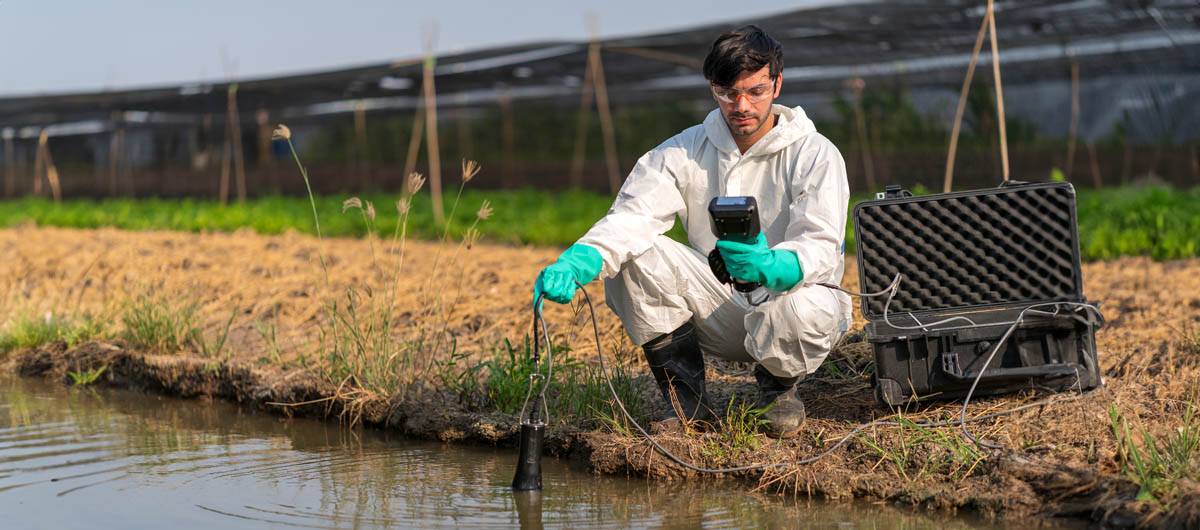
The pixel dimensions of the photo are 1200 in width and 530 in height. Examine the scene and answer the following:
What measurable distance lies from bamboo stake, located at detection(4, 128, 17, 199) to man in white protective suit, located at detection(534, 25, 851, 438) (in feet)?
57.0

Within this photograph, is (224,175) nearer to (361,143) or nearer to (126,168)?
(361,143)

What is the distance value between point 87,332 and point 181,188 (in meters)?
11.9

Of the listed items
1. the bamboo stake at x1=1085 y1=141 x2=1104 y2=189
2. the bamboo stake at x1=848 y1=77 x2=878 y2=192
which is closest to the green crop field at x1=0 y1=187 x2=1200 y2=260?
the bamboo stake at x1=1085 y1=141 x2=1104 y2=189

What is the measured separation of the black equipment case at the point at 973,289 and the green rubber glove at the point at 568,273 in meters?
0.77

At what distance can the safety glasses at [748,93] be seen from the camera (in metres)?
3.26

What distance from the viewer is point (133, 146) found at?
17.1 meters

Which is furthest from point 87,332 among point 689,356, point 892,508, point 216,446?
point 892,508

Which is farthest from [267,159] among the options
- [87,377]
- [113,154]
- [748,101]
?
[748,101]

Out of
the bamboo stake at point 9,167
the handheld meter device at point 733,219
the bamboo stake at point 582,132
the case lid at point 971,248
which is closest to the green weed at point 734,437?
the case lid at point 971,248

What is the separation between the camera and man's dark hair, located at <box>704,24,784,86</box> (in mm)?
3207

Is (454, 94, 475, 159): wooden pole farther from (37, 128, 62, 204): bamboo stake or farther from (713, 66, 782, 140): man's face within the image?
(713, 66, 782, 140): man's face

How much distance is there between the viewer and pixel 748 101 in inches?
129

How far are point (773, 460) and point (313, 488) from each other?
1.37 metres

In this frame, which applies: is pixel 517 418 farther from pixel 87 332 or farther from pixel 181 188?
pixel 181 188
